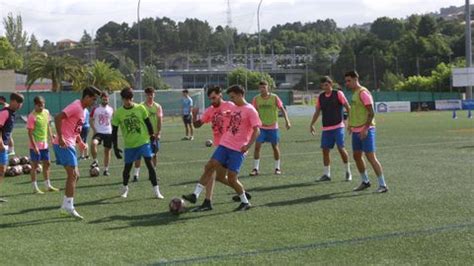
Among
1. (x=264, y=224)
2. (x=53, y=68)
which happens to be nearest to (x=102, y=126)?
(x=264, y=224)

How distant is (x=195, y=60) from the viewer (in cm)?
19212

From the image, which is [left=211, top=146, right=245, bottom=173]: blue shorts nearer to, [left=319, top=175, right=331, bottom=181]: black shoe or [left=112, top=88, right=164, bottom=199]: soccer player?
[left=112, top=88, right=164, bottom=199]: soccer player

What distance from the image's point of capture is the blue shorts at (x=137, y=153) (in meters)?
11.9

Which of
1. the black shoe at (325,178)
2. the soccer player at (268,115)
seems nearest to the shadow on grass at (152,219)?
the black shoe at (325,178)

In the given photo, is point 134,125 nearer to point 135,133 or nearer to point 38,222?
point 135,133

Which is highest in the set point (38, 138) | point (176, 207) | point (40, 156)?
point (38, 138)

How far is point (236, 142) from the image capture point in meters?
10.3

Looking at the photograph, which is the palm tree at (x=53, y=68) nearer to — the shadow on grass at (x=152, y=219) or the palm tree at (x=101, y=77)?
the palm tree at (x=101, y=77)

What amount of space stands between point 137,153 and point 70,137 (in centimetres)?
172

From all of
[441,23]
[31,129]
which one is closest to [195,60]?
[441,23]

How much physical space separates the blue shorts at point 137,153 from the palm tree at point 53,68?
216 feet

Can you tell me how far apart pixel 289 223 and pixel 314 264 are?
7.30 feet

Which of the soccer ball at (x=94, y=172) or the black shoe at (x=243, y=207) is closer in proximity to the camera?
the black shoe at (x=243, y=207)

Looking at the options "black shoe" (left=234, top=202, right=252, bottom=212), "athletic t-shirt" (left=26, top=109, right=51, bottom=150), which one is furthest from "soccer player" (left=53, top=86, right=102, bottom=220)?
"athletic t-shirt" (left=26, top=109, right=51, bottom=150)
